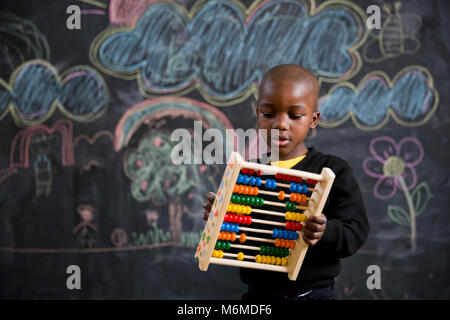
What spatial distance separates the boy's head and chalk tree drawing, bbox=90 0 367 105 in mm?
1417

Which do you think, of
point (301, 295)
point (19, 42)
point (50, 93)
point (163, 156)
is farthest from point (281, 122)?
point (19, 42)

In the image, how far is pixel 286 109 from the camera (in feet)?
4.71

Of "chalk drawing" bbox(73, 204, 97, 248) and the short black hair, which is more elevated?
the short black hair

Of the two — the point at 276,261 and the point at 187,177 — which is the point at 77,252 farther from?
the point at 276,261

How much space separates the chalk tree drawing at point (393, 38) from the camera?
2.88m

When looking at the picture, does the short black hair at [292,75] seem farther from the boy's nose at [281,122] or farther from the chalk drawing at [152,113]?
the chalk drawing at [152,113]

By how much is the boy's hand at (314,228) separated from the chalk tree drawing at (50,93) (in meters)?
2.00

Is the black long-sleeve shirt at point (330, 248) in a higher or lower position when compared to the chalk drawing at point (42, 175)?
lower

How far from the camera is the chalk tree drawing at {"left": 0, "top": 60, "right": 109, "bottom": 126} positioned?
9.36 ft

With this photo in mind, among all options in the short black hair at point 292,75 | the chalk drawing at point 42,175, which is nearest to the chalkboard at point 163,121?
the chalk drawing at point 42,175

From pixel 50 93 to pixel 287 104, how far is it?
2014 mm

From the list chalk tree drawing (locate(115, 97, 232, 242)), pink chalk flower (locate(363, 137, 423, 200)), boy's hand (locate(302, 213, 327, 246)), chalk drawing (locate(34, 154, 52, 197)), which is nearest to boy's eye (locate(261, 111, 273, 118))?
boy's hand (locate(302, 213, 327, 246))

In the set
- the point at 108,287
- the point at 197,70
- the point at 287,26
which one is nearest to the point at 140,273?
the point at 108,287

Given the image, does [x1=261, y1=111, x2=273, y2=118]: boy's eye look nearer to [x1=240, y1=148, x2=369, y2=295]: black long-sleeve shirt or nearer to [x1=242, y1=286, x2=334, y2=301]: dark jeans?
[x1=240, y1=148, x2=369, y2=295]: black long-sleeve shirt
